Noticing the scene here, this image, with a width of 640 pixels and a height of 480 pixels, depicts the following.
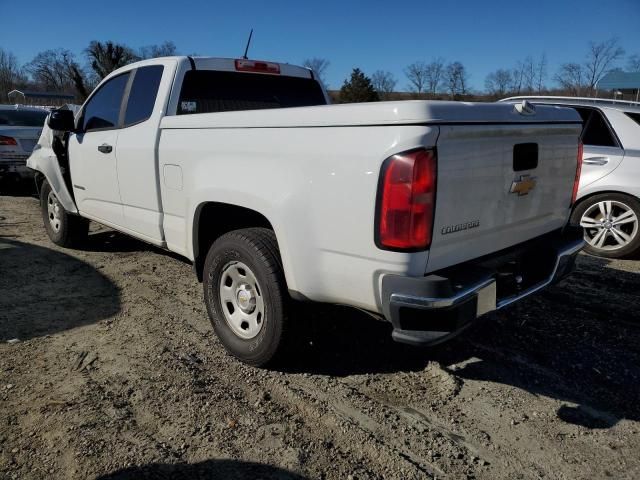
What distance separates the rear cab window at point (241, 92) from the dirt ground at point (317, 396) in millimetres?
1687

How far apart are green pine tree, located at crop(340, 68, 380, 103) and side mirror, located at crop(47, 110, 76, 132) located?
3780 cm

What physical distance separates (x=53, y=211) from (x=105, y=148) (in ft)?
6.60

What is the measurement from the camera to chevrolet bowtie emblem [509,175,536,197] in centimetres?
275

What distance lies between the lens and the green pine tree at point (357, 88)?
41.4 m

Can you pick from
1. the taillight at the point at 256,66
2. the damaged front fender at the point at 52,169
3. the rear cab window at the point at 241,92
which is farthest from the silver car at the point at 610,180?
the damaged front fender at the point at 52,169

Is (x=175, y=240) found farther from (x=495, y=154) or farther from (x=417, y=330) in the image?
(x=495, y=154)

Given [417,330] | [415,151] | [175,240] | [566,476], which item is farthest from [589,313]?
[175,240]

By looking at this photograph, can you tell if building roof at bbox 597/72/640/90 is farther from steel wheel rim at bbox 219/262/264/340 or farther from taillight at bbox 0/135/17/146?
steel wheel rim at bbox 219/262/264/340

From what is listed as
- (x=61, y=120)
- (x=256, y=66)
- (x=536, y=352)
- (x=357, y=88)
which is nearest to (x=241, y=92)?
(x=256, y=66)

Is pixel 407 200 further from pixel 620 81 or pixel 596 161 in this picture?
pixel 620 81

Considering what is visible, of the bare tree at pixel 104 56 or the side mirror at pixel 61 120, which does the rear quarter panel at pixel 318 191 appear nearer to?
the side mirror at pixel 61 120

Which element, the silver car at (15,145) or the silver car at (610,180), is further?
the silver car at (15,145)

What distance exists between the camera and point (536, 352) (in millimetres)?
3490

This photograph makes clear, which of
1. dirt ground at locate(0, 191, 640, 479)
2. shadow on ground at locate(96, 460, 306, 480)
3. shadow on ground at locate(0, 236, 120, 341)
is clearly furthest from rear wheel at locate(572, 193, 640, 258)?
shadow on ground at locate(0, 236, 120, 341)
